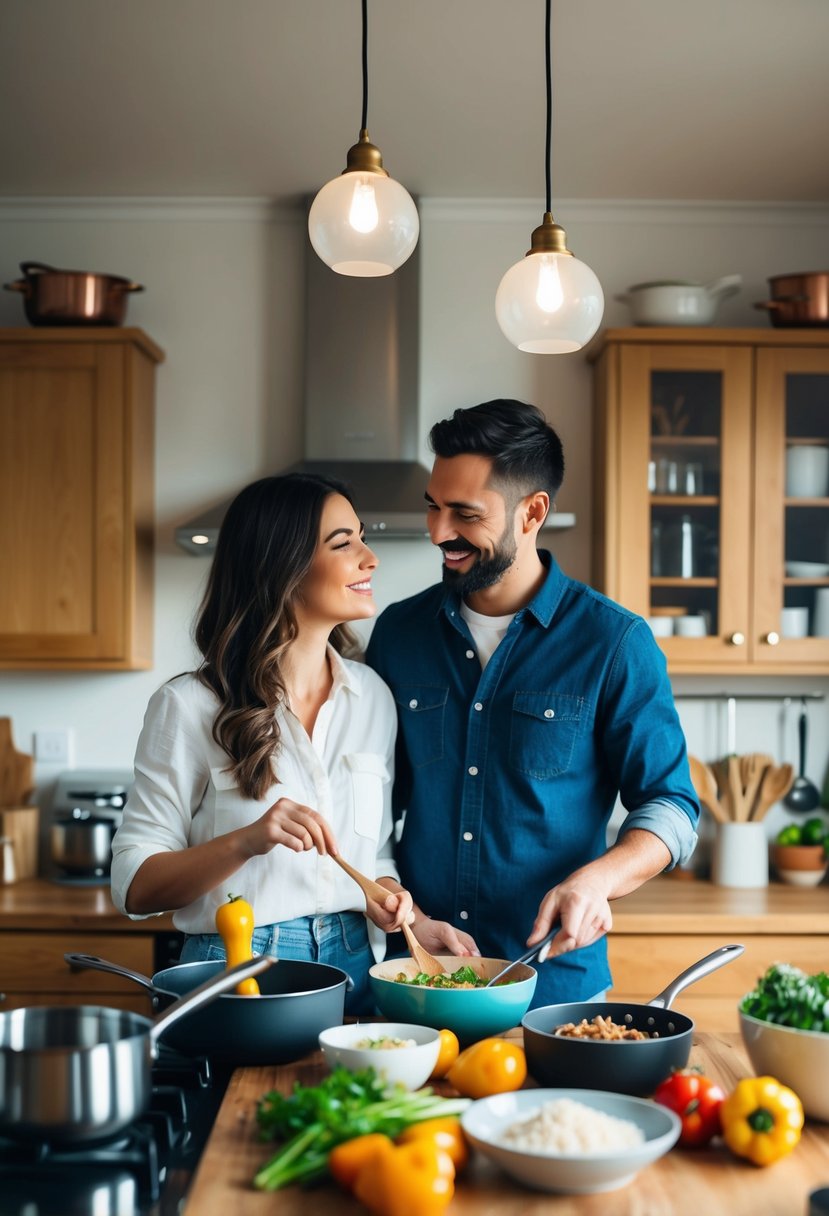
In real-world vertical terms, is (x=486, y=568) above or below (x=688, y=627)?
above

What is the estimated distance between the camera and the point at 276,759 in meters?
1.94

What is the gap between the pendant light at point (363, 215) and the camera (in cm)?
161

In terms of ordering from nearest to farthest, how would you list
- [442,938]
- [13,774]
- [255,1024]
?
[255,1024], [442,938], [13,774]

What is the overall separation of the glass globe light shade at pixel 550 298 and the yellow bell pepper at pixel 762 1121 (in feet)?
3.36

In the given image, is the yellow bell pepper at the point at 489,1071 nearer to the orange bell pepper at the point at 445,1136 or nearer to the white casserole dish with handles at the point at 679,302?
the orange bell pepper at the point at 445,1136

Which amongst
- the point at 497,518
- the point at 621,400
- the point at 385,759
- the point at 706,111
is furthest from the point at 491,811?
the point at 706,111

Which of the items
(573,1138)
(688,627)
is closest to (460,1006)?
(573,1138)

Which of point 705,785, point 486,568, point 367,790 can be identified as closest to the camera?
point 367,790

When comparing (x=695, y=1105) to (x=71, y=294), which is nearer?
(x=695, y=1105)

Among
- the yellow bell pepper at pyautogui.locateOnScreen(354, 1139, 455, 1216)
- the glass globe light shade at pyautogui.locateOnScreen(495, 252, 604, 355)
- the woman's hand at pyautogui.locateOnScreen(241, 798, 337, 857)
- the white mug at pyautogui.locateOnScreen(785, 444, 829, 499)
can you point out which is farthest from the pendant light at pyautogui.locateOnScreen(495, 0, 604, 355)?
the white mug at pyautogui.locateOnScreen(785, 444, 829, 499)

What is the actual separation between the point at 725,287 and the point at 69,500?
1.95 meters

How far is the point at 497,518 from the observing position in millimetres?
2127

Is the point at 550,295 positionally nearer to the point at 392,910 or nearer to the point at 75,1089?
the point at 392,910

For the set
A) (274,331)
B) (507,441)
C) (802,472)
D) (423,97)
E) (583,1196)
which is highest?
(423,97)
